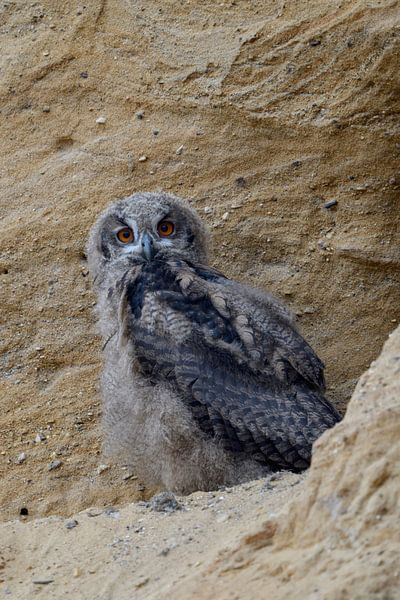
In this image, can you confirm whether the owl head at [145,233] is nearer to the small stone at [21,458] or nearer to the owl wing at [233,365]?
the owl wing at [233,365]

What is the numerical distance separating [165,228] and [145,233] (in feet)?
0.78

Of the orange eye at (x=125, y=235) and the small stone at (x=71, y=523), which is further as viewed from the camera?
the orange eye at (x=125, y=235)

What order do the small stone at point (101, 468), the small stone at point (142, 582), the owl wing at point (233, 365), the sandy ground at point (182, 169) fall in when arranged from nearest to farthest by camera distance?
the small stone at point (142, 582), the owl wing at point (233, 365), the small stone at point (101, 468), the sandy ground at point (182, 169)

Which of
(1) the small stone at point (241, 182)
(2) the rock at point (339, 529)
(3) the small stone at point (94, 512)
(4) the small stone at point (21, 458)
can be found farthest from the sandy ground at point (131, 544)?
(1) the small stone at point (241, 182)

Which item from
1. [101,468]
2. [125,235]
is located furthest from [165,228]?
[101,468]

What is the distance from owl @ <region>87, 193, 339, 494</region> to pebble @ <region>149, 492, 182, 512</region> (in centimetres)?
72

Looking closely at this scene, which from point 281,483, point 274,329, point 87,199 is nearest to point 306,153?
point 87,199

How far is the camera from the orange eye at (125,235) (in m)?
5.73

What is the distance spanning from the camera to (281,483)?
4.04m

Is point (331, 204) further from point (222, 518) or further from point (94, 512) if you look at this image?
point (222, 518)

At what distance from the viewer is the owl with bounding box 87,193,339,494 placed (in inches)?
188

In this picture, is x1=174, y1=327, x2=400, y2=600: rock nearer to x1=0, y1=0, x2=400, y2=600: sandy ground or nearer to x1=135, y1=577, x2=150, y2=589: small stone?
x1=135, y1=577, x2=150, y2=589: small stone

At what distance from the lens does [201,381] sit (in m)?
4.82

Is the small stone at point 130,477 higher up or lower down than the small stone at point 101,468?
lower down
